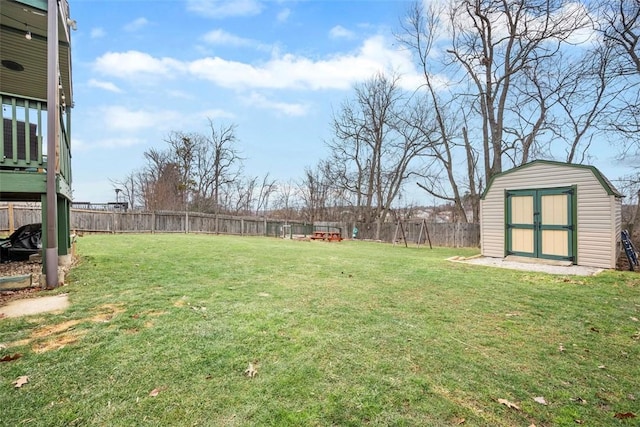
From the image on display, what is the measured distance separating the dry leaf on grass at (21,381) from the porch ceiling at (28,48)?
4.95 m

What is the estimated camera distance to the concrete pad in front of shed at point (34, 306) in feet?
10.6

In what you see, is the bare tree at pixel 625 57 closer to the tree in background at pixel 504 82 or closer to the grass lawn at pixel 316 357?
the tree in background at pixel 504 82

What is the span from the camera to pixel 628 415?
193 centimetres

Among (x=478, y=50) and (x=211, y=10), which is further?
(x=478, y=50)

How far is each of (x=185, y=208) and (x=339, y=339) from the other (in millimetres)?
22751

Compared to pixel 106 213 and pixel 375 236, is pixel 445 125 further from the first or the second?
pixel 106 213

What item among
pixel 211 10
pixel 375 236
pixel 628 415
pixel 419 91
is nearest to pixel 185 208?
pixel 375 236

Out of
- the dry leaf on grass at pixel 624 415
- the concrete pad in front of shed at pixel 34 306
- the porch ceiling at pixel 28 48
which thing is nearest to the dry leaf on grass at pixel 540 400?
the dry leaf on grass at pixel 624 415

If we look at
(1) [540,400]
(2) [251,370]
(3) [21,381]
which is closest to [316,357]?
(2) [251,370]

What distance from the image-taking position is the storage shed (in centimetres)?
732

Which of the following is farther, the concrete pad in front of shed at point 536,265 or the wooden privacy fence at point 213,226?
the wooden privacy fence at point 213,226

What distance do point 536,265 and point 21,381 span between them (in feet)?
30.9

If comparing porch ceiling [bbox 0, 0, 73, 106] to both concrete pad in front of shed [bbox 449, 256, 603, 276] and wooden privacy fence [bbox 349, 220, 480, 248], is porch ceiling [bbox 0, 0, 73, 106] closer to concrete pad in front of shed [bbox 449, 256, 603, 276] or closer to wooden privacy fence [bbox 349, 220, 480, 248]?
concrete pad in front of shed [bbox 449, 256, 603, 276]

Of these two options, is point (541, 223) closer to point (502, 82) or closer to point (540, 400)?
point (540, 400)
